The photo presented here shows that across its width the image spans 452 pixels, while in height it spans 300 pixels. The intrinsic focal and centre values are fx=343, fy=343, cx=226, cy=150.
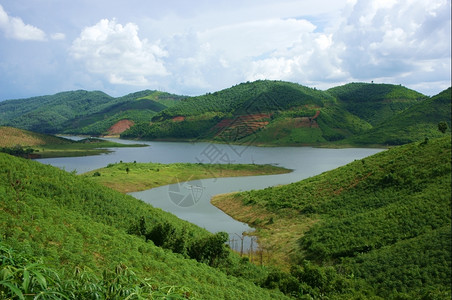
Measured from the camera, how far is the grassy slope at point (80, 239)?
11969 mm

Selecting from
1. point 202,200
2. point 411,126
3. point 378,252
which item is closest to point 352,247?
point 378,252

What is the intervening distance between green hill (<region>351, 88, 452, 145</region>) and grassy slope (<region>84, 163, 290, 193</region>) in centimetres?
5381

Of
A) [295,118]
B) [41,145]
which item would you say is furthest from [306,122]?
[41,145]

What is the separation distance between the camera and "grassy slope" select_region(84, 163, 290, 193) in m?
55.1

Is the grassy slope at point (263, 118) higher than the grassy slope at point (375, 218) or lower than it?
higher

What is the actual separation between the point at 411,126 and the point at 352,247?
97551 mm

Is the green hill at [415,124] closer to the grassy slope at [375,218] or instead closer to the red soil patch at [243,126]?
the red soil patch at [243,126]

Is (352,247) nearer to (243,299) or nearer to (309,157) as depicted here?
(243,299)

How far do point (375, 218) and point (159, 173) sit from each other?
44.3 m

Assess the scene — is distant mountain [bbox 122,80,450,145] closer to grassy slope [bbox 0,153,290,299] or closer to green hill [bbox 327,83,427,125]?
green hill [bbox 327,83,427,125]

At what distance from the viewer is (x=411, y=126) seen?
10756 cm

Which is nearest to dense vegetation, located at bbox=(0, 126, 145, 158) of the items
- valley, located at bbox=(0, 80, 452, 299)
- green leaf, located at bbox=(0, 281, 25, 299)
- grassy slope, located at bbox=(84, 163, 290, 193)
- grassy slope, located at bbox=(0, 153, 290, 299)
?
valley, located at bbox=(0, 80, 452, 299)

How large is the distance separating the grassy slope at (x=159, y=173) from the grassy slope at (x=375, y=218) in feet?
58.0

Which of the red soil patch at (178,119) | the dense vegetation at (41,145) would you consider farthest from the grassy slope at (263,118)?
the dense vegetation at (41,145)
